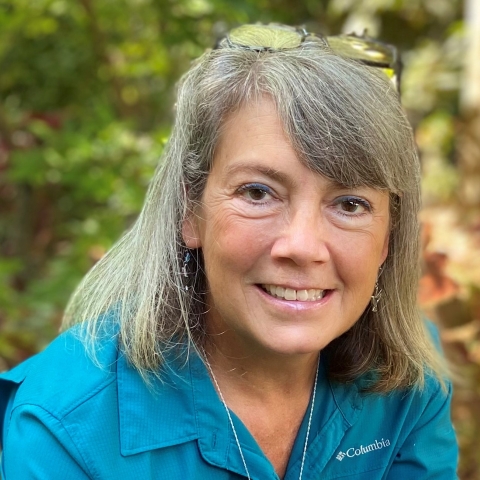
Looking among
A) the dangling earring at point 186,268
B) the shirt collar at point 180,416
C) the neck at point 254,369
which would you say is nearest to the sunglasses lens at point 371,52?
the dangling earring at point 186,268

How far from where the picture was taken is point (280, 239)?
1627 mm

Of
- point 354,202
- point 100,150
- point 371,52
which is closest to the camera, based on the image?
point 354,202

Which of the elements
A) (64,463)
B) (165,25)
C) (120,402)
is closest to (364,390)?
(120,402)

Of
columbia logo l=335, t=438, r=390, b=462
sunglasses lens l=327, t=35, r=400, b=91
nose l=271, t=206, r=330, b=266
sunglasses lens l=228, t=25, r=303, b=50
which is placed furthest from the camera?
sunglasses lens l=327, t=35, r=400, b=91

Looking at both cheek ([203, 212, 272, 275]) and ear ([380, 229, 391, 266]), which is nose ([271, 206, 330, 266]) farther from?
ear ([380, 229, 391, 266])

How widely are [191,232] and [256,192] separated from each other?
0.90ft

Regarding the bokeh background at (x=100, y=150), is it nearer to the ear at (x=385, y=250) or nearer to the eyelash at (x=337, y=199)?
the ear at (x=385, y=250)

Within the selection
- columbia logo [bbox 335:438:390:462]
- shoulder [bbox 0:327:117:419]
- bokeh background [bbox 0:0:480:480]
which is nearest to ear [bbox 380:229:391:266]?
columbia logo [bbox 335:438:390:462]

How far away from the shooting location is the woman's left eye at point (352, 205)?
1690 mm

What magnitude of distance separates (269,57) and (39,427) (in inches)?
41.3

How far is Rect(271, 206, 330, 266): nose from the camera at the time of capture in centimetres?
160

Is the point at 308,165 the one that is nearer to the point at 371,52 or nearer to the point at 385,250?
the point at 385,250

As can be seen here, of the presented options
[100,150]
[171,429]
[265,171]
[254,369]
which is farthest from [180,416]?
[100,150]

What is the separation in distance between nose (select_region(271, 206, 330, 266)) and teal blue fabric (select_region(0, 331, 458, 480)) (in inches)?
17.5
